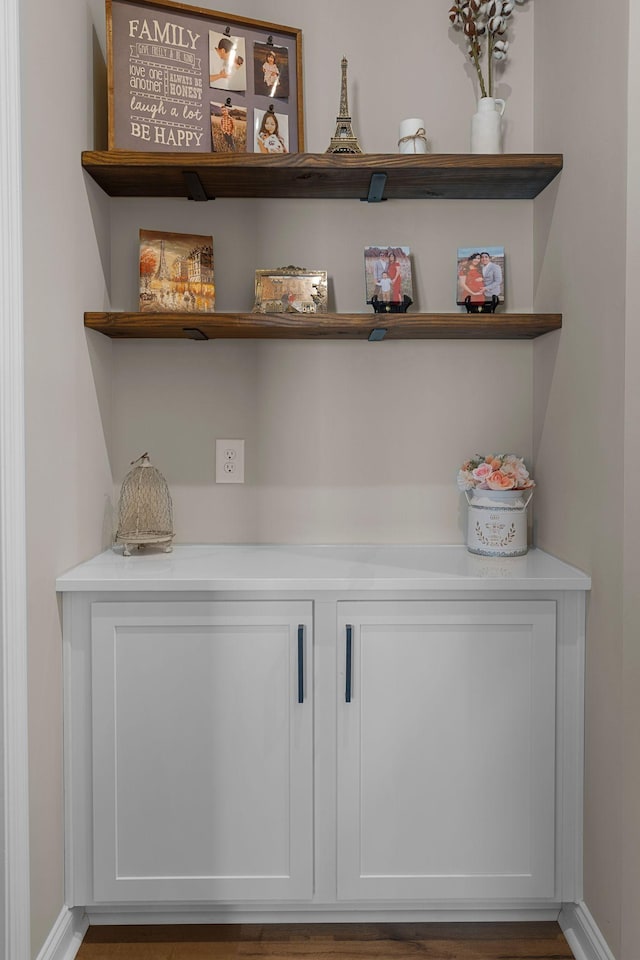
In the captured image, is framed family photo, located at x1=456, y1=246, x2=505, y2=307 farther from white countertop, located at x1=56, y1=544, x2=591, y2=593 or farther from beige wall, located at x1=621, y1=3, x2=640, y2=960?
white countertop, located at x1=56, y1=544, x2=591, y2=593

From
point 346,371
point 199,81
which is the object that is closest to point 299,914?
point 346,371

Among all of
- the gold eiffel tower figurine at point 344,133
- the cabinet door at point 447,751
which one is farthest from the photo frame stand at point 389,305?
the cabinet door at point 447,751

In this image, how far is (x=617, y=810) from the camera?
1.47 m

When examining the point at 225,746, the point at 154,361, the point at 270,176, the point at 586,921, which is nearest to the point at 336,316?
the point at 270,176

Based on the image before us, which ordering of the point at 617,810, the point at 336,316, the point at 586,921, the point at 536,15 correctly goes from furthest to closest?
the point at 536,15 < the point at 336,316 < the point at 586,921 < the point at 617,810

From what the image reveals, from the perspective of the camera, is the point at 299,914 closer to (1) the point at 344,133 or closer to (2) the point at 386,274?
(2) the point at 386,274

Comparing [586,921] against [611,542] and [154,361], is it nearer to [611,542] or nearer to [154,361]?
[611,542]

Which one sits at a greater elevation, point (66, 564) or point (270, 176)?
point (270, 176)

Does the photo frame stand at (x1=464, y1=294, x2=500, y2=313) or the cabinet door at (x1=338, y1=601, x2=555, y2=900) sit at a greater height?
the photo frame stand at (x1=464, y1=294, x2=500, y2=313)

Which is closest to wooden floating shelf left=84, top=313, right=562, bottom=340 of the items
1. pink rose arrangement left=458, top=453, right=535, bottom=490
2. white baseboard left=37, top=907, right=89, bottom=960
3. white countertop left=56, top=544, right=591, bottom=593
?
pink rose arrangement left=458, top=453, right=535, bottom=490

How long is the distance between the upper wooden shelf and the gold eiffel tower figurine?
76mm

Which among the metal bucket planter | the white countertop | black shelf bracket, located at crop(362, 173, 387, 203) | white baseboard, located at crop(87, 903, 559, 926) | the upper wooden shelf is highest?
the upper wooden shelf

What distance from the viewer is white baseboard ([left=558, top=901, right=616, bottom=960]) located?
1542 mm

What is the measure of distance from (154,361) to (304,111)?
0.79 m
